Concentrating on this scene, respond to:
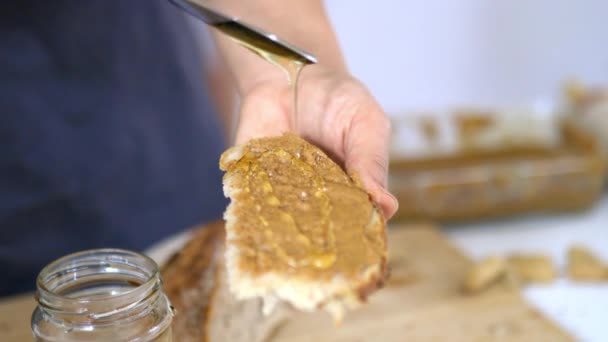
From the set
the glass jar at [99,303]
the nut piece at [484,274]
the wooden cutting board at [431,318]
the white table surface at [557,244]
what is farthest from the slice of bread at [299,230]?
the white table surface at [557,244]

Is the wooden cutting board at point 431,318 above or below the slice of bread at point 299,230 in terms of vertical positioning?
below

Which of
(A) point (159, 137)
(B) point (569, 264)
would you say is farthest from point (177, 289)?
(B) point (569, 264)

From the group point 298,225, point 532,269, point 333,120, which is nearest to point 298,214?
point 298,225

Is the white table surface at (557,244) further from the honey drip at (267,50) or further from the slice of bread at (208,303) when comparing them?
the honey drip at (267,50)

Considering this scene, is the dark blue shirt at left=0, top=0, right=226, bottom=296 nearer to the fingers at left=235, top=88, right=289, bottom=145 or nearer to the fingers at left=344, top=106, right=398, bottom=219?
the fingers at left=235, top=88, right=289, bottom=145

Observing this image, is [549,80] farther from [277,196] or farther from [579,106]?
[277,196]

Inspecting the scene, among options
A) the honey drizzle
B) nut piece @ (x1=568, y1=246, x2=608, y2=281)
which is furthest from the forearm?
nut piece @ (x1=568, y1=246, x2=608, y2=281)

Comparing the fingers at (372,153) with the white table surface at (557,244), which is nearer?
the fingers at (372,153)
